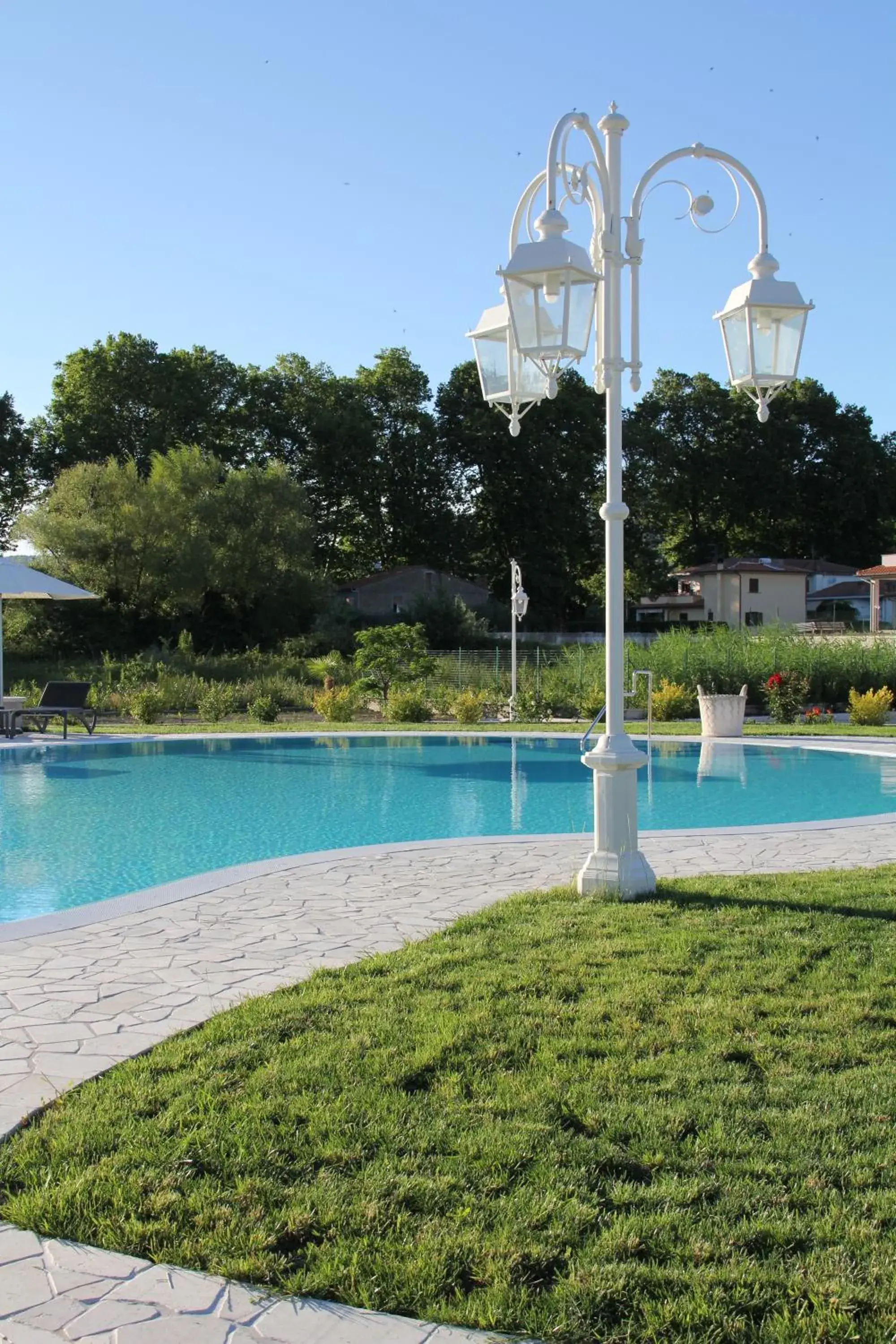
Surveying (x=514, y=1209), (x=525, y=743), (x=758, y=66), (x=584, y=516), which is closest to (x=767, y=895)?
(x=514, y=1209)

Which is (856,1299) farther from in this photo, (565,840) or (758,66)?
(758,66)

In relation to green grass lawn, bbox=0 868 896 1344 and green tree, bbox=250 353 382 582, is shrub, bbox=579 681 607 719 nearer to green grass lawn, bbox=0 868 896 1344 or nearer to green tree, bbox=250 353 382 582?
green grass lawn, bbox=0 868 896 1344

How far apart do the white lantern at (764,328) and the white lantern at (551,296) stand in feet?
3.03

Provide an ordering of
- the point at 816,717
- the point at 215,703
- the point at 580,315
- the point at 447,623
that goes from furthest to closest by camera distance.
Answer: the point at 447,623 < the point at 215,703 < the point at 816,717 < the point at 580,315

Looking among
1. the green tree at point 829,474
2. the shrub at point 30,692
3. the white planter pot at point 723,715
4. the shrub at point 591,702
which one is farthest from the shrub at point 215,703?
the green tree at point 829,474

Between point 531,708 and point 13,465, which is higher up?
point 13,465

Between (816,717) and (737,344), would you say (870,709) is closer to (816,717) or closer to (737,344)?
(816,717)

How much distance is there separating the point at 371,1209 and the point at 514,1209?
1.14 ft

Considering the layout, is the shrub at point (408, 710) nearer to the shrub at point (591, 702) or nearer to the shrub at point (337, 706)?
the shrub at point (337, 706)

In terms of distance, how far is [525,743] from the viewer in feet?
58.5

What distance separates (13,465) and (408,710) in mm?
28034

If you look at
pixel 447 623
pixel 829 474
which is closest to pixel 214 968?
pixel 447 623

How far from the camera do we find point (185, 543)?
117 ft

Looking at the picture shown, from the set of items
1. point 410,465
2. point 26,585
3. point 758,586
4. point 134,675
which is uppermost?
point 410,465
